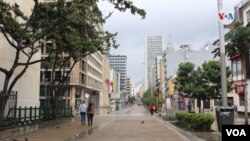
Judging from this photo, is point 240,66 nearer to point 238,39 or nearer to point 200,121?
point 200,121

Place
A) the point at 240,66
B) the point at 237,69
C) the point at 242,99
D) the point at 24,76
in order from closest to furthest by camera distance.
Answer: the point at 24,76 < the point at 240,66 < the point at 242,99 < the point at 237,69

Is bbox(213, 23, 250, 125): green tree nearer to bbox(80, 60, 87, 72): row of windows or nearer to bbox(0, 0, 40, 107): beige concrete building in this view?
bbox(0, 0, 40, 107): beige concrete building

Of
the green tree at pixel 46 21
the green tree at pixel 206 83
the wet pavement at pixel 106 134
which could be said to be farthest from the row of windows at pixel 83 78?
the wet pavement at pixel 106 134

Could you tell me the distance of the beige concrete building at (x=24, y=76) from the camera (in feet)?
100.0

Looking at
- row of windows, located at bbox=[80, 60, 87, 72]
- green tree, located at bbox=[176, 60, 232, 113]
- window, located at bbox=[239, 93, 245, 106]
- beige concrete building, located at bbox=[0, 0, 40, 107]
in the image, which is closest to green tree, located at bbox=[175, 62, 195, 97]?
green tree, located at bbox=[176, 60, 232, 113]

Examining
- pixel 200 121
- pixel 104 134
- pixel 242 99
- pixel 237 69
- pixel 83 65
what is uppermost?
pixel 83 65

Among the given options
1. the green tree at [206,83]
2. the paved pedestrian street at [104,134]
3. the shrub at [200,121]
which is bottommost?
the paved pedestrian street at [104,134]

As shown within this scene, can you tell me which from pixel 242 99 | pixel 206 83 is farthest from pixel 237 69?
pixel 206 83

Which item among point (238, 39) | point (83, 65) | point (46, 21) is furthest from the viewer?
point (83, 65)

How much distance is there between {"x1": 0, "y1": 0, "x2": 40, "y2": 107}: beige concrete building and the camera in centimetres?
3047

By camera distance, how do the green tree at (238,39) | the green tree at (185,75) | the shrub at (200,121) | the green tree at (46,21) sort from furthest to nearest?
1. the green tree at (185,75)
2. the shrub at (200,121)
3. the green tree at (46,21)
4. the green tree at (238,39)

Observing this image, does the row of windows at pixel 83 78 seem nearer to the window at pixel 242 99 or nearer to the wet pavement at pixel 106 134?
the window at pixel 242 99

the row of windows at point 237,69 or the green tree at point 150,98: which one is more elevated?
the row of windows at point 237,69

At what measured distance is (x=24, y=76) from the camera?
34.8 meters
